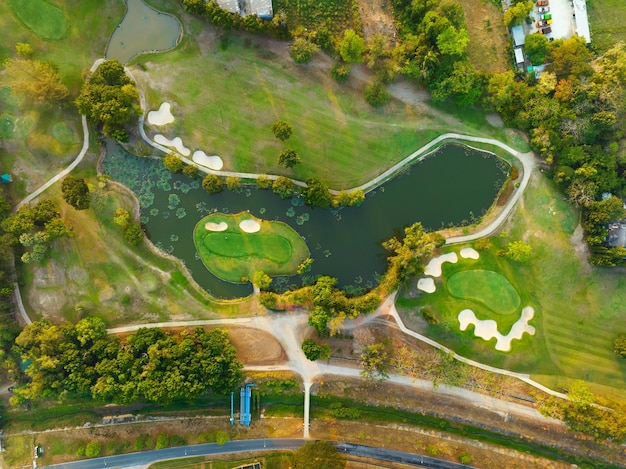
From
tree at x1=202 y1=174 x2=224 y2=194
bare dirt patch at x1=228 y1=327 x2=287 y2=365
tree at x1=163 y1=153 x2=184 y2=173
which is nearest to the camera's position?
tree at x1=202 y1=174 x2=224 y2=194

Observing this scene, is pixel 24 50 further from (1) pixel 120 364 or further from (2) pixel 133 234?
(1) pixel 120 364

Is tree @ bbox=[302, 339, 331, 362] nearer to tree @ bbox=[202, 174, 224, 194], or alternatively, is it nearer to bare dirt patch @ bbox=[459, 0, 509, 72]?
tree @ bbox=[202, 174, 224, 194]

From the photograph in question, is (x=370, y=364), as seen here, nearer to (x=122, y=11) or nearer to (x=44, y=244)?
(x=44, y=244)

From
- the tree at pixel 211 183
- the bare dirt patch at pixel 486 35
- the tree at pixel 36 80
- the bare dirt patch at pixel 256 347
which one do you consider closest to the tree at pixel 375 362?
the bare dirt patch at pixel 256 347

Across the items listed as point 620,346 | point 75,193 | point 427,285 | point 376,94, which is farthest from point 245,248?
point 620,346

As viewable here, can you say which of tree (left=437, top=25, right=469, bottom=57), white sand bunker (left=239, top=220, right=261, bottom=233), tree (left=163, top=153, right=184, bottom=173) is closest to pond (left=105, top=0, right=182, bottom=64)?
tree (left=163, top=153, right=184, bottom=173)

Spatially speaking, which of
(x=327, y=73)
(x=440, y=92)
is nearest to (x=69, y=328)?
(x=327, y=73)

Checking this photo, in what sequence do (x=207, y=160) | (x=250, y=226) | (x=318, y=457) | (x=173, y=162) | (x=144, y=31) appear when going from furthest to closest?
(x=144, y=31) → (x=250, y=226) → (x=207, y=160) → (x=173, y=162) → (x=318, y=457)
